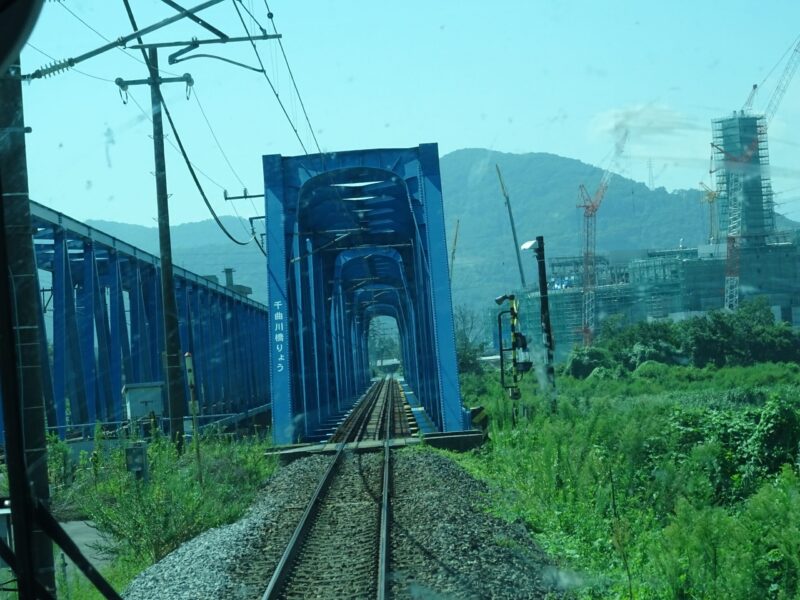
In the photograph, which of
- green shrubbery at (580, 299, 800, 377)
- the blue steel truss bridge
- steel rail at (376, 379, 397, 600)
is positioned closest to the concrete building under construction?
green shrubbery at (580, 299, 800, 377)

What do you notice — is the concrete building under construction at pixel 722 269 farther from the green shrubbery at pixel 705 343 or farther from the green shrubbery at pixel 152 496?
the green shrubbery at pixel 152 496

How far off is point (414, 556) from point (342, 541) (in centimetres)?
138

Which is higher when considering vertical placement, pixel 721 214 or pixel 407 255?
pixel 721 214

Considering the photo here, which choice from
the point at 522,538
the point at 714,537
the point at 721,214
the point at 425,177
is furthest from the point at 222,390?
the point at 721,214

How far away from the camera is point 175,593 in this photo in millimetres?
8359

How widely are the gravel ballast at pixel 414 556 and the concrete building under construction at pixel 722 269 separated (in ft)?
145

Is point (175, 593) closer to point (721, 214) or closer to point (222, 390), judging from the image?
point (222, 390)

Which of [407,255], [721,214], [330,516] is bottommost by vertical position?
[330,516]

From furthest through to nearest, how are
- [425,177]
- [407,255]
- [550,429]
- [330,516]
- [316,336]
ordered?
[407,255] → [316,336] → [425,177] → [550,429] → [330,516]

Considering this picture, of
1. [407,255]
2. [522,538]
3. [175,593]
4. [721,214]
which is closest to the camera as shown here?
[175,593]

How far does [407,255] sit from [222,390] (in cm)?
1052

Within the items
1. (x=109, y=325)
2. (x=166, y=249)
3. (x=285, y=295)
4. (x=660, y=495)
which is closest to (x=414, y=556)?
(x=660, y=495)

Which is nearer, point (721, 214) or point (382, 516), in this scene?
point (382, 516)

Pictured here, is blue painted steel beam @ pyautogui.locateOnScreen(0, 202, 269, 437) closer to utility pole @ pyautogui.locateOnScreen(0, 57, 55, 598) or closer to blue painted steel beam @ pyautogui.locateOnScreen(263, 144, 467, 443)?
blue painted steel beam @ pyautogui.locateOnScreen(263, 144, 467, 443)
